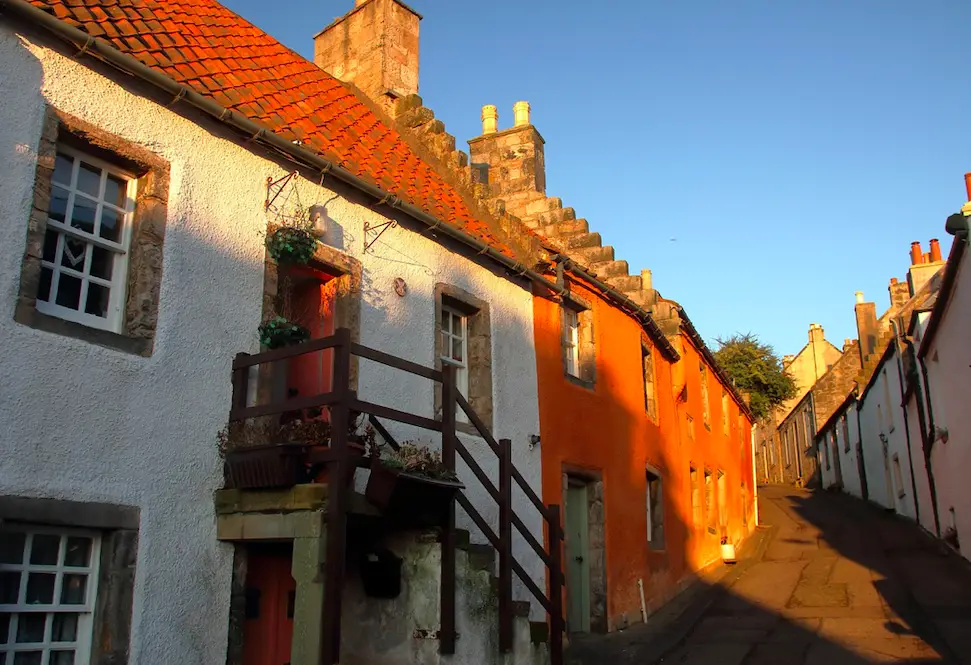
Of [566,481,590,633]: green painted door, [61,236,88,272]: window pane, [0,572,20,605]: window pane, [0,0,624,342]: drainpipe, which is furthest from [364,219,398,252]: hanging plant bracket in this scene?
[566,481,590,633]: green painted door

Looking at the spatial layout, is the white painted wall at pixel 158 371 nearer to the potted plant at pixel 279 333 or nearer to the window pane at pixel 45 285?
the potted plant at pixel 279 333

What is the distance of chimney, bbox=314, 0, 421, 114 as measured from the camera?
44.1 feet

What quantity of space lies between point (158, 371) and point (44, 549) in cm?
153

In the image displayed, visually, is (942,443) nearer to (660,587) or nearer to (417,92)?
(660,587)

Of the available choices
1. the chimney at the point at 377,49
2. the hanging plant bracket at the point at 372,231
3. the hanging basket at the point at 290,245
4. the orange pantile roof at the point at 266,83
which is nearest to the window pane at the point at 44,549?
the hanging basket at the point at 290,245

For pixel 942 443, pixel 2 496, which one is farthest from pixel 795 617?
pixel 2 496

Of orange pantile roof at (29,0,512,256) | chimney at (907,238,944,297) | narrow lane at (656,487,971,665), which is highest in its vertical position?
chimney at (907,238,944,297)

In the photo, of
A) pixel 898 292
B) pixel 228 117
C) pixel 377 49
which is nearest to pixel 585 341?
pixel 377 49

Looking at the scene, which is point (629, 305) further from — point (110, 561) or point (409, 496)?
point (110, 561)

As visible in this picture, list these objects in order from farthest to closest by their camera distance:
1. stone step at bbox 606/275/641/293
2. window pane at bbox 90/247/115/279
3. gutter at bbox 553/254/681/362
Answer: stone step at bbox 606/275/641/293 → gutter at bbox 553/254/681/362 → window pane at bbox 90/247/115/279

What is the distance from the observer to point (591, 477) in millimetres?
13188

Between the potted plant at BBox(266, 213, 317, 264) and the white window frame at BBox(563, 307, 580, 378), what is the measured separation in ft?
19.1

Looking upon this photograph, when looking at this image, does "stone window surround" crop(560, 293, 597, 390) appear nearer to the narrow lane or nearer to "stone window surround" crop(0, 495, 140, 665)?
the narrow lane

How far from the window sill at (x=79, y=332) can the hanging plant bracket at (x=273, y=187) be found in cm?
197
